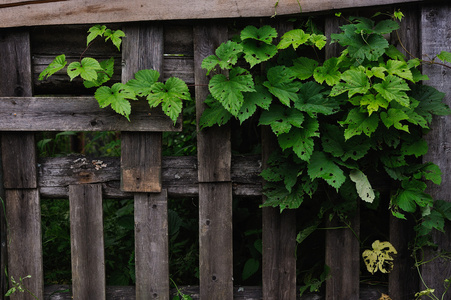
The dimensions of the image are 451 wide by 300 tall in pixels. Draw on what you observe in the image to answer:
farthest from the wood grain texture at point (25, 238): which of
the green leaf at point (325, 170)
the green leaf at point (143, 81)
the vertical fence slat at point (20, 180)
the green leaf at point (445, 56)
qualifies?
the green leaf at point (445, 56)

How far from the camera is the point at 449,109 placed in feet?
7.49

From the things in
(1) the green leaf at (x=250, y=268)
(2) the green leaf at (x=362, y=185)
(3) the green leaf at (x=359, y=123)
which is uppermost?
(3) the green leaf at (x=359, y=123)

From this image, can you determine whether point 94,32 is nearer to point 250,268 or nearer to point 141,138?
point 141,138

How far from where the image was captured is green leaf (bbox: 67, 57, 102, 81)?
2.22m

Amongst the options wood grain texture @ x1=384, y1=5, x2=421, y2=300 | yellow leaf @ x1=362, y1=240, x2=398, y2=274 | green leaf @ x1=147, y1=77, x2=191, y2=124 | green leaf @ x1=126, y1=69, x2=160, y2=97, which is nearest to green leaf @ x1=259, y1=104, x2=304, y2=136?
green leaf @ x1=147, y1=77, x2=191, y2=124

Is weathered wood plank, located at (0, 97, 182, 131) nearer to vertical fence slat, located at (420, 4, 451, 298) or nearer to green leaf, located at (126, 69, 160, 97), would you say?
green leaf, located at (126, 69, 160, 97)

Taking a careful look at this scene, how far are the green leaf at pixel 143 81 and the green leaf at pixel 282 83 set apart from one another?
58 cm

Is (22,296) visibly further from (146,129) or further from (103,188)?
(146,129)

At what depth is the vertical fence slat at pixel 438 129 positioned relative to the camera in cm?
233

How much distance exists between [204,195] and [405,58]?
1.32 meters

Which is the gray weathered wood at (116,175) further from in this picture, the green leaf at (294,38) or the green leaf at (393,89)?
the green leaf at (393,89)

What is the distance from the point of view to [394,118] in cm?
213

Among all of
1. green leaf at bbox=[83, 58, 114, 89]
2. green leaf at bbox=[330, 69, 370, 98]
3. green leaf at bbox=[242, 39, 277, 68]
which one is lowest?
green leaf at bbox=[330, 69, 370, 98]

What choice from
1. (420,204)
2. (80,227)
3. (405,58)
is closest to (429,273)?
(420,204)
